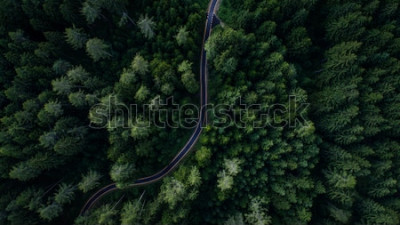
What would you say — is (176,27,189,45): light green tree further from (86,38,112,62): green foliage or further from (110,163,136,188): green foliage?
(110,163,136,188): green foliage

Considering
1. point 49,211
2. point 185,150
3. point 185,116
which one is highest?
point 185,116

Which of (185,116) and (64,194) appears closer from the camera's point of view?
(64,194)

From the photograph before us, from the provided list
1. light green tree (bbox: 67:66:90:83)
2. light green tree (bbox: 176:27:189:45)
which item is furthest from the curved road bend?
light green tree (bbox: 67:66:90:83)

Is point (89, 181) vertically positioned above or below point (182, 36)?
below

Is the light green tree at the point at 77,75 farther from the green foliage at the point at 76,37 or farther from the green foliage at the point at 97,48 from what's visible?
the green foliage at the point at 76,37

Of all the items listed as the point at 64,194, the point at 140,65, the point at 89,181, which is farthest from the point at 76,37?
the point at 64,194

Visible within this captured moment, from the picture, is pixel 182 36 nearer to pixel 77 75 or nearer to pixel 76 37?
pixel 76 37

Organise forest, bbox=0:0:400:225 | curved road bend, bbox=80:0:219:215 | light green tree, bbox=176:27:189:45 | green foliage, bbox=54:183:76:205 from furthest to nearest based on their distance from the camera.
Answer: curved road bend, bbox=80:0:219:215 < green foliage, bbox=54:183:76:205 < forest, bbox=0:0:400:225 < light green tree, bbox=176:27:189:45

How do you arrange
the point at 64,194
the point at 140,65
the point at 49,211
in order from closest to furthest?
the point at 49,211
the point at 140,65
the point at 64,194
